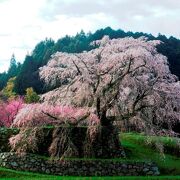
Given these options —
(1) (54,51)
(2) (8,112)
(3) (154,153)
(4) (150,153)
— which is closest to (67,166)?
(4) (150,153)

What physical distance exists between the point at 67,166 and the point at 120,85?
5705 mm

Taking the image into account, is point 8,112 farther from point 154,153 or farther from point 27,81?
point 27,81

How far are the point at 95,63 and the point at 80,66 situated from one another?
989 millimetres

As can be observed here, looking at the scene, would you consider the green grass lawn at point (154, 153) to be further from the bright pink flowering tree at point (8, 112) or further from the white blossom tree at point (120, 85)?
the bright pink flowering tree at point (8, 112)

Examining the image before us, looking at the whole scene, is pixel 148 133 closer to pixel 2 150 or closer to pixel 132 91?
pixel 132 91

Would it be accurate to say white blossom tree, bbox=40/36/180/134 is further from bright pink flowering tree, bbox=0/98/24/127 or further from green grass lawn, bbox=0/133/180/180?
bright pink flowering tree, bbox=0/98/24/127

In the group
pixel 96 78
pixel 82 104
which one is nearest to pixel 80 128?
pixel 82 104

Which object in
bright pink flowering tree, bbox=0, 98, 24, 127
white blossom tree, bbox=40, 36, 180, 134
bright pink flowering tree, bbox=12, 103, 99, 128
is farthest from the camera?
bright pink flowering tree, bbox=0, 98, 24, 127

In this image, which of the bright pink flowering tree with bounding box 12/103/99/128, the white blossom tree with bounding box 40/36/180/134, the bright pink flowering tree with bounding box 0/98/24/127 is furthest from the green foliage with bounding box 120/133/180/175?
the bright pink flowering tree with bounding box 0/98/24/127

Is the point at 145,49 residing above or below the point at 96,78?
above

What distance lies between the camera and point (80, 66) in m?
27.7

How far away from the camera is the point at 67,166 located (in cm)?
2500

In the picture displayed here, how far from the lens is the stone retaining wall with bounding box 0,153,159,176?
81.5ft

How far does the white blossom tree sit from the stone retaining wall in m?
2.69
